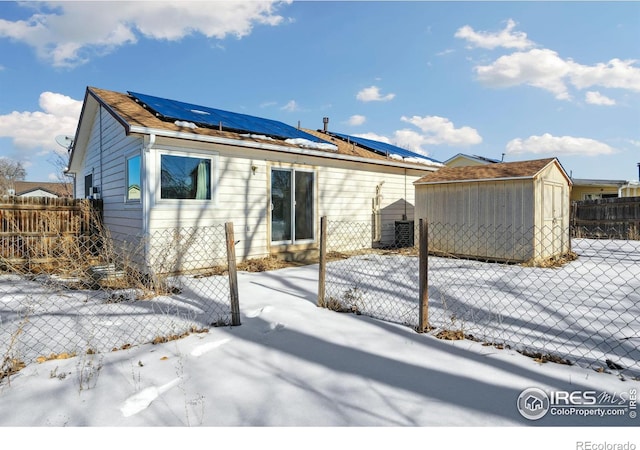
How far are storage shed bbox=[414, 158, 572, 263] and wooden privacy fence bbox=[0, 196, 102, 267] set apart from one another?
8.54m

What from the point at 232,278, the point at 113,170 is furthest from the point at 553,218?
the point at 113,170

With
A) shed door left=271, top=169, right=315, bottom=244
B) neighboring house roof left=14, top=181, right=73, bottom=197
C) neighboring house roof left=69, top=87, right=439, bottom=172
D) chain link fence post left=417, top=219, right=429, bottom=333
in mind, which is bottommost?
chain link fence post left=417, top=219, right=429, bottom=333

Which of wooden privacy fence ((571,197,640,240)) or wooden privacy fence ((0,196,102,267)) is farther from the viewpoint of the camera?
wooden privacy fence ((571,197,640,240))

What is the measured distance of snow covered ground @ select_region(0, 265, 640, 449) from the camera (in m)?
2.05

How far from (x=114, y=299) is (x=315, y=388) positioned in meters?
3.96

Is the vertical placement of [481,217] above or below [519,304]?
above

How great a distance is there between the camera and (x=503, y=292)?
5305mm

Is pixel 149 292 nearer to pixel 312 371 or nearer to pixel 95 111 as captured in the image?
pixel 312 371

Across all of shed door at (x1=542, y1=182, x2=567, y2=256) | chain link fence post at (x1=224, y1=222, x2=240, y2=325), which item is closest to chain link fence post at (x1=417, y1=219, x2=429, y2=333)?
chain link fence post at (x1=224, y1=222, x2=240, y2=325)

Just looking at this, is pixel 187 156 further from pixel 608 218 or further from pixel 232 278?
pixel 608 218

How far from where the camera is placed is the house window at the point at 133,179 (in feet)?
22.9

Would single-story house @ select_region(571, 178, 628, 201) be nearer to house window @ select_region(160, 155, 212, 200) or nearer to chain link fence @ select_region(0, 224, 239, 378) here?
house window @ select_region(160, 155, 212, 200)

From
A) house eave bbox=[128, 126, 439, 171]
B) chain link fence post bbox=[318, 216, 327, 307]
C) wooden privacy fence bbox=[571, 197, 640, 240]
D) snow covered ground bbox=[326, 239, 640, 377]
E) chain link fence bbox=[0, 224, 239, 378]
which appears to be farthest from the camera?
wooden privacy fence bbox=[571, 197, 640, 240]

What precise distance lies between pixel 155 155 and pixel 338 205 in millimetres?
4874
